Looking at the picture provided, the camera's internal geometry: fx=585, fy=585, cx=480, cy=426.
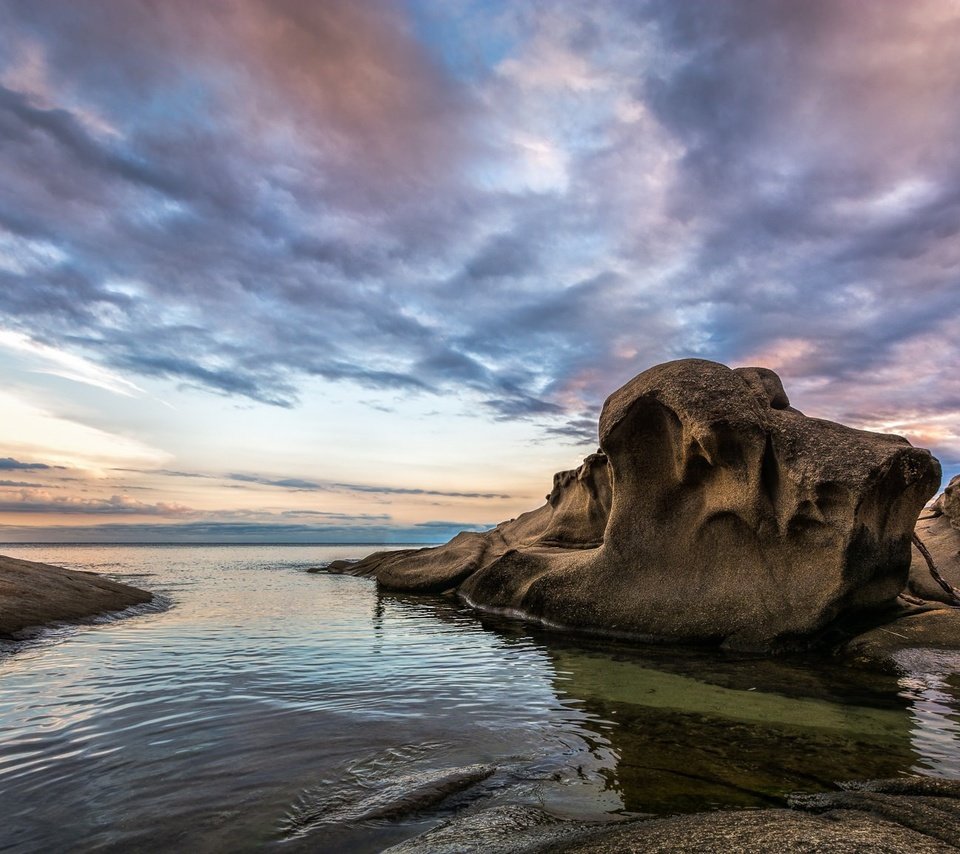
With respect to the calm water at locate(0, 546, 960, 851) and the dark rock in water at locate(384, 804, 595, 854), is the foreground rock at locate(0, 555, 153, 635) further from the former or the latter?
the dark rock in water at locate(384, 804, 595, 854)

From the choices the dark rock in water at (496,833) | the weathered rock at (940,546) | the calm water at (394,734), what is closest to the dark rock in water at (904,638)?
the calm water at (394,734)

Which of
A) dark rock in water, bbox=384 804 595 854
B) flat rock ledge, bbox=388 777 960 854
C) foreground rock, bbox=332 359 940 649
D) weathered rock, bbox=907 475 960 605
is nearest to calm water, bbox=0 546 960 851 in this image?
dark rock in water, bbox=384 804 595 854

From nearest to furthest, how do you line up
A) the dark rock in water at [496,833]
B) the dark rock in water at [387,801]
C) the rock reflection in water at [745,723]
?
1. the dark rock in water at [496,833]
2. the dark rock in water at [387,801]
3. the rock reflection in water at [745,723]

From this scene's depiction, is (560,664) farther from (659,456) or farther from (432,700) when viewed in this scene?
(659,456)

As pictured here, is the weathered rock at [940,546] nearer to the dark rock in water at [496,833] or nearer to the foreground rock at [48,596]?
the dark rock in water at [496,833]

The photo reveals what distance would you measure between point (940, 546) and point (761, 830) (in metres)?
26.2

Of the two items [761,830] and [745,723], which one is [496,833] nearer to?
[761,830]

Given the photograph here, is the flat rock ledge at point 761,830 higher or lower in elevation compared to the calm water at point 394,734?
higher

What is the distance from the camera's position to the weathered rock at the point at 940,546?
20000 millimetres

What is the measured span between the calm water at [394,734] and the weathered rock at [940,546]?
9724mm

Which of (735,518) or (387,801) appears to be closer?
(387,801)

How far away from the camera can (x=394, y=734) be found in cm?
761

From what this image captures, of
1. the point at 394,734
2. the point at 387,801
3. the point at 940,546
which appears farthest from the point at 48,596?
the point at 940,546

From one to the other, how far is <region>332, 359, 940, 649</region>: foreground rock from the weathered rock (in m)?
7.38
